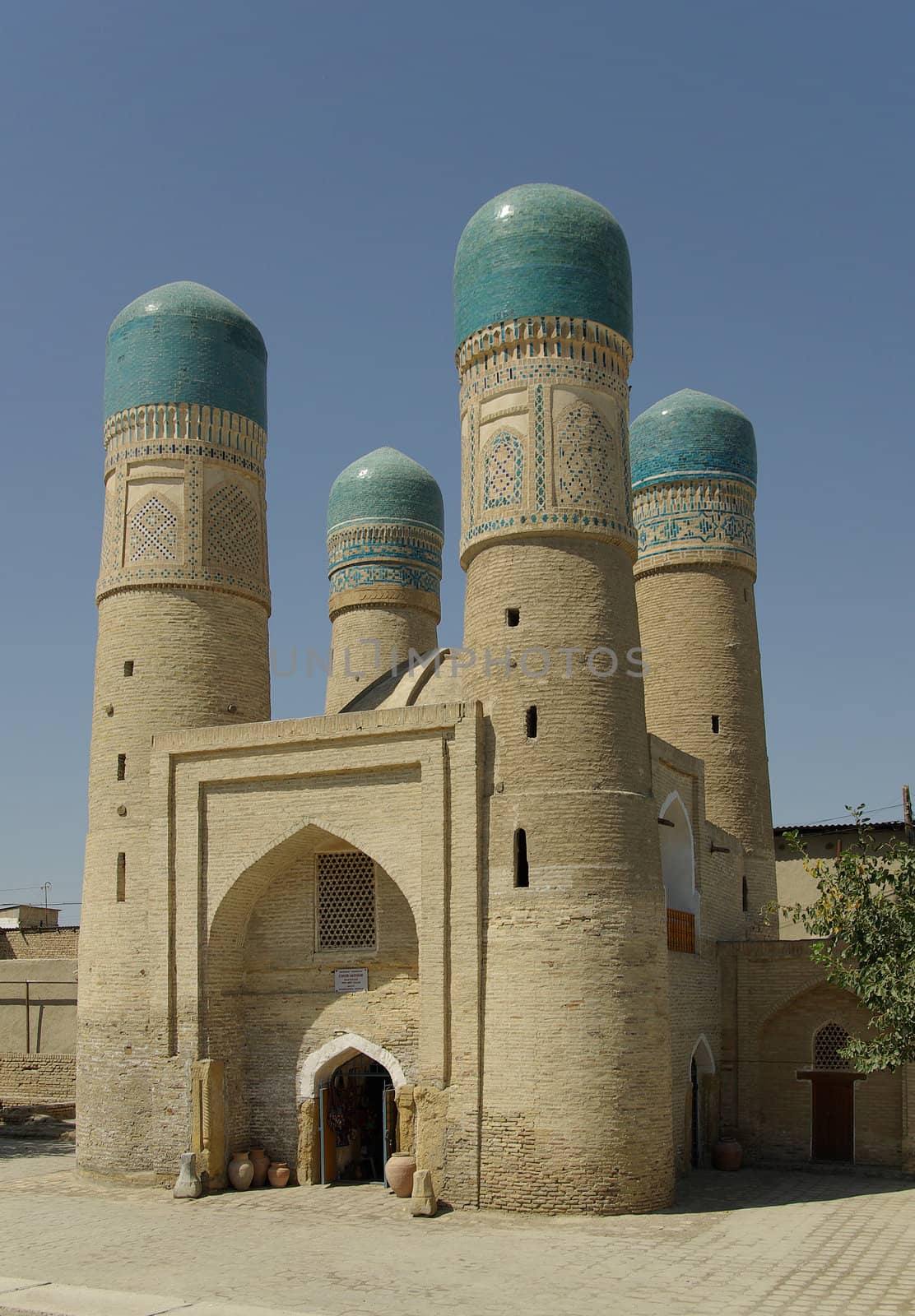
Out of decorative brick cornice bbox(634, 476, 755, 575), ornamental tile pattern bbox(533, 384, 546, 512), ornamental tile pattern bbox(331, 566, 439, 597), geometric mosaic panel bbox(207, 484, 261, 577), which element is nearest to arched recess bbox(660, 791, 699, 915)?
ornamental tile pattern bbox(533, 384, 546, 512)

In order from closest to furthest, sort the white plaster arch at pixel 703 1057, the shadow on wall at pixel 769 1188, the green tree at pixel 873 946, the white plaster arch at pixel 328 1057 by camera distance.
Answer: the shadow on wall at pixel 769 1188
the green tree at pixel 873 946
the white plaster arch at pixel 328 1057
the white plaster arch at pixel 703 1057

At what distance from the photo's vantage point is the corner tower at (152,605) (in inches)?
648

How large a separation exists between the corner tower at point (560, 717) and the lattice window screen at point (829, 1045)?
3.64 meters

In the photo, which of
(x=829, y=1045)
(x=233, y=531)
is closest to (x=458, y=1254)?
(x=829, y=1045)

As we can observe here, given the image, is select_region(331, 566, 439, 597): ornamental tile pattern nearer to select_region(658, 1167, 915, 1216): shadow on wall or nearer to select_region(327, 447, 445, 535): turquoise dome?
select_region(327, 447, 445, 535): turquoise dome

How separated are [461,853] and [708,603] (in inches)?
314

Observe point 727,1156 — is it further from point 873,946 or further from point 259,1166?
point 259,1166

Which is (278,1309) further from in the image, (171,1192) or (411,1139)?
(171,1192)

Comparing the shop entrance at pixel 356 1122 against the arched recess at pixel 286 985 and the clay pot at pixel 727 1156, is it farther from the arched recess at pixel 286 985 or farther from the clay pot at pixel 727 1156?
the clay pot at pixel 727 1156

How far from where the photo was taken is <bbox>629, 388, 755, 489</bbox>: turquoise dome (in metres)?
21.4

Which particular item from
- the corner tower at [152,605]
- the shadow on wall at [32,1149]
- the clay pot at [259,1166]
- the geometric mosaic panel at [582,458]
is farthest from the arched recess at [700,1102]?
the shadow on wall at [32,1149]

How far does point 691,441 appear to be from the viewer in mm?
21406

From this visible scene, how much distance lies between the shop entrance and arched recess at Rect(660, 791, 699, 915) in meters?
4.25

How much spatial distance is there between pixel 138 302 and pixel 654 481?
8.26 meters
